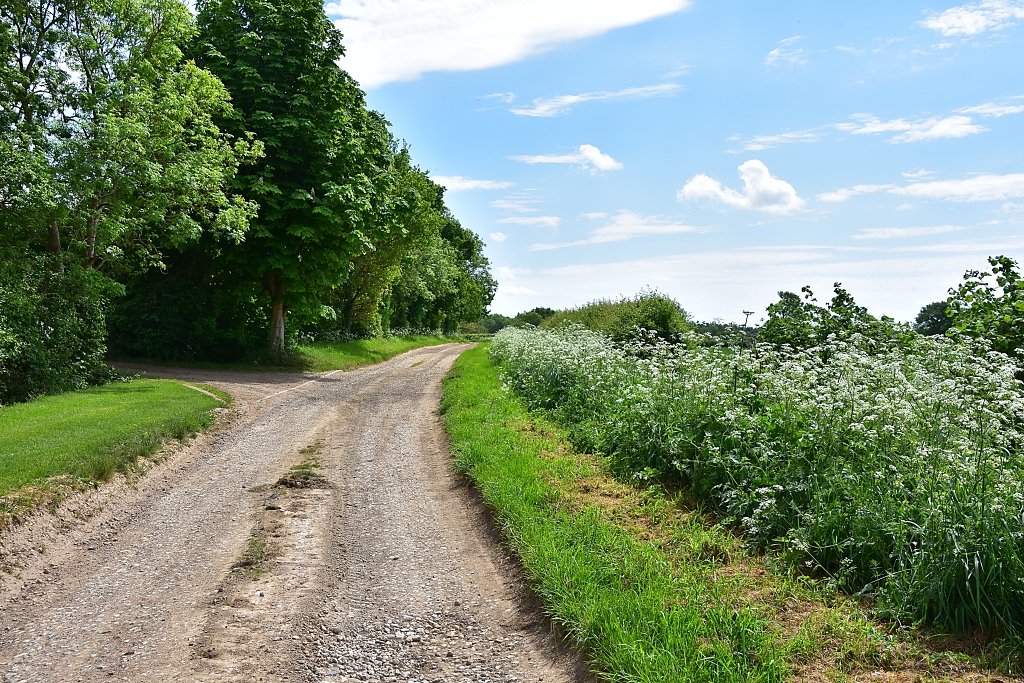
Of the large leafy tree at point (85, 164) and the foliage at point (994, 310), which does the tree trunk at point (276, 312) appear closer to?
the large leafy tree at point (85, 164)

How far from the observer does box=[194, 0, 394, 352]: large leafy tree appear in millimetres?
22188

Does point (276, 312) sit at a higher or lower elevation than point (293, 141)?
lower

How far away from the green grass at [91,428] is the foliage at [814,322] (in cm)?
1128

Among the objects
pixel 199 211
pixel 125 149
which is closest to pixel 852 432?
pixel 125 149

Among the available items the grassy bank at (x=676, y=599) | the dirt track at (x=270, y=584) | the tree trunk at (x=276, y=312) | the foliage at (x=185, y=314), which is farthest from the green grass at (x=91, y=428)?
the tree trunk at (x=276, y=312)

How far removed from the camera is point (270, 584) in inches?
231

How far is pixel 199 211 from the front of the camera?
1925 centimetres

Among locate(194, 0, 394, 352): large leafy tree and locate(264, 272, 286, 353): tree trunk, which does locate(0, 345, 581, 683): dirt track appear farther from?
locate(264, 272, 286, 353): tree trunk

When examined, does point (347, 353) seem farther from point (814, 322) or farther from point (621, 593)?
point (621, 593)

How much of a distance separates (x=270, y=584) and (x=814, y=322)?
11185 millimetres

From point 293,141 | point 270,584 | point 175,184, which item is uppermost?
point 293,141

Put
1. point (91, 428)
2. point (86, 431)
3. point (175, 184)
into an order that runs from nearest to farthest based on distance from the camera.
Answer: point (86, 431) → point (91, 428) → point (175, 184)

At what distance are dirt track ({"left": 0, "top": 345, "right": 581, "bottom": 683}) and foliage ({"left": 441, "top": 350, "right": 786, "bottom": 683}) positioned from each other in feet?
0.91

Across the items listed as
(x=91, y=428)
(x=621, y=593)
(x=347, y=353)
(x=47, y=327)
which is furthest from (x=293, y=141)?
(x=621, y=593)
